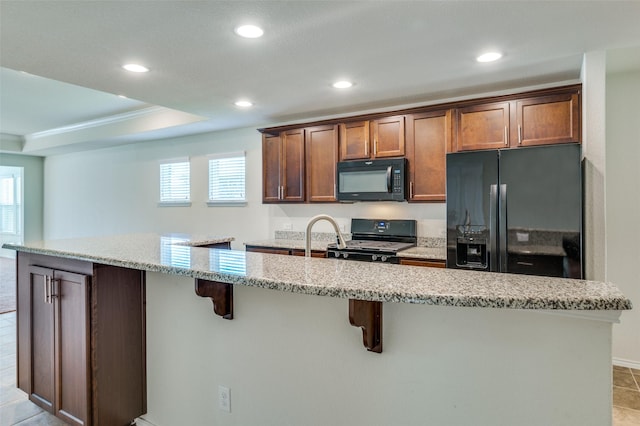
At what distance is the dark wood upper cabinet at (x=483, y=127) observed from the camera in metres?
3.04

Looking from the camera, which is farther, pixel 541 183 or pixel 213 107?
pixel 213 107

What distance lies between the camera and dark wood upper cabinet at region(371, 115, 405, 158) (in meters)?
3.52

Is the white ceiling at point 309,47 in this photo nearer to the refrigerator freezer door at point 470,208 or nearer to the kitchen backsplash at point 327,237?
the refrigerator freezer door at point 470,208

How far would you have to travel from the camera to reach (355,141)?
3.76 metres

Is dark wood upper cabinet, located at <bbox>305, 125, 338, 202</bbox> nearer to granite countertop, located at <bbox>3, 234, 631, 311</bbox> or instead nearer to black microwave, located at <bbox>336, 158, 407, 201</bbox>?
black microwave, located at <bbox>336, 158, 407, 201</bbox>

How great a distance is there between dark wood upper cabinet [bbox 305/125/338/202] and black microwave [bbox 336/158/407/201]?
0.45 feet

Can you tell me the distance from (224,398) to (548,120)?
9.71 feet

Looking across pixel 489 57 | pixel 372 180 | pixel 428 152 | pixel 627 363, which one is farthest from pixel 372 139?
pixel 627 363

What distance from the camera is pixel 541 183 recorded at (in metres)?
2.62

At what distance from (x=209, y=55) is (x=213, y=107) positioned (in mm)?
1369

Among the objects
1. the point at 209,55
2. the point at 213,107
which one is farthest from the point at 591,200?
the point at 213,107

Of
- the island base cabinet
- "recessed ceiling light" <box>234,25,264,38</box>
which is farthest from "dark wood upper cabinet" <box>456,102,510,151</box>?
the island base cabinet

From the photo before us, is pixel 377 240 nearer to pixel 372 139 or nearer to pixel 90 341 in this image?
pixel 372 139

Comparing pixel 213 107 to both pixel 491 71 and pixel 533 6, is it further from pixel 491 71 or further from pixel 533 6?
pixel 533 6
